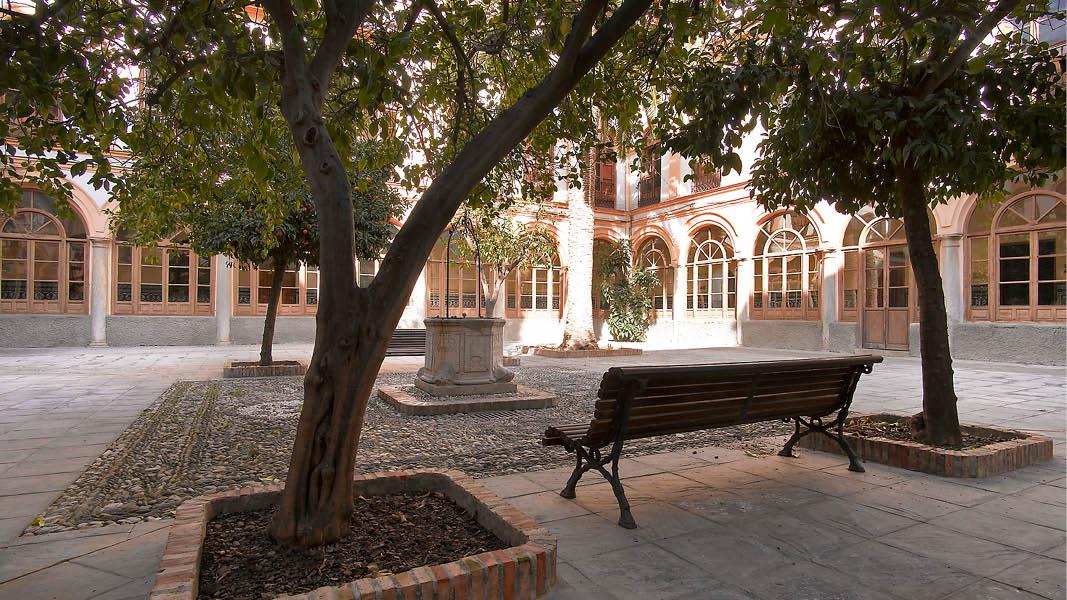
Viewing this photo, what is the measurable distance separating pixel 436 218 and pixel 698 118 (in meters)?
2.01

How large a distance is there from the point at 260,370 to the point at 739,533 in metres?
8.16

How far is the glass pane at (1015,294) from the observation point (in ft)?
37.2

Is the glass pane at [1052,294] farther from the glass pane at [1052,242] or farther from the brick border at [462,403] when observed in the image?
the brick border at [462,403]

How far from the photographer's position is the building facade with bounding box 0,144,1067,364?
11.5m

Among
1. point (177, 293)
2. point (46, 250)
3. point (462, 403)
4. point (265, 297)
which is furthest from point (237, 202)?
point (46, 250)

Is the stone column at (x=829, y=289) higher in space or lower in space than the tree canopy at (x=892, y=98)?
lower

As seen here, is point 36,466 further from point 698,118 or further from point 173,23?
point 698,118

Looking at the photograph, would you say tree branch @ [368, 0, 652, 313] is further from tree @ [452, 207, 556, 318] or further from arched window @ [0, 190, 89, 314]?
arched window @ [0, 190, 89, 314]

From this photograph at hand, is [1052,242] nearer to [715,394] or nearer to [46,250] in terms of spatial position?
[715,394]

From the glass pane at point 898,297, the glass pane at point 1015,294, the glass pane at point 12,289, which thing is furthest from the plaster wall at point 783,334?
the glass pane at point 12,289

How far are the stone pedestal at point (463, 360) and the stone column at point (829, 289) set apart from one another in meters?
10.3

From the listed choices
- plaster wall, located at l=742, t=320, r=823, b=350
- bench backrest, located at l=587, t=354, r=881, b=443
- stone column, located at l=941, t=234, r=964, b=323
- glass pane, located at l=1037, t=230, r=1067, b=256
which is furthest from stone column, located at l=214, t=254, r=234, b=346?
glass pane, located at l=1037, t=230, r=1067, b=256

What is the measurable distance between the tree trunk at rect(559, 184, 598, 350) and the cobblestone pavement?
365 inches

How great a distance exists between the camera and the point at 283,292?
618 inches
